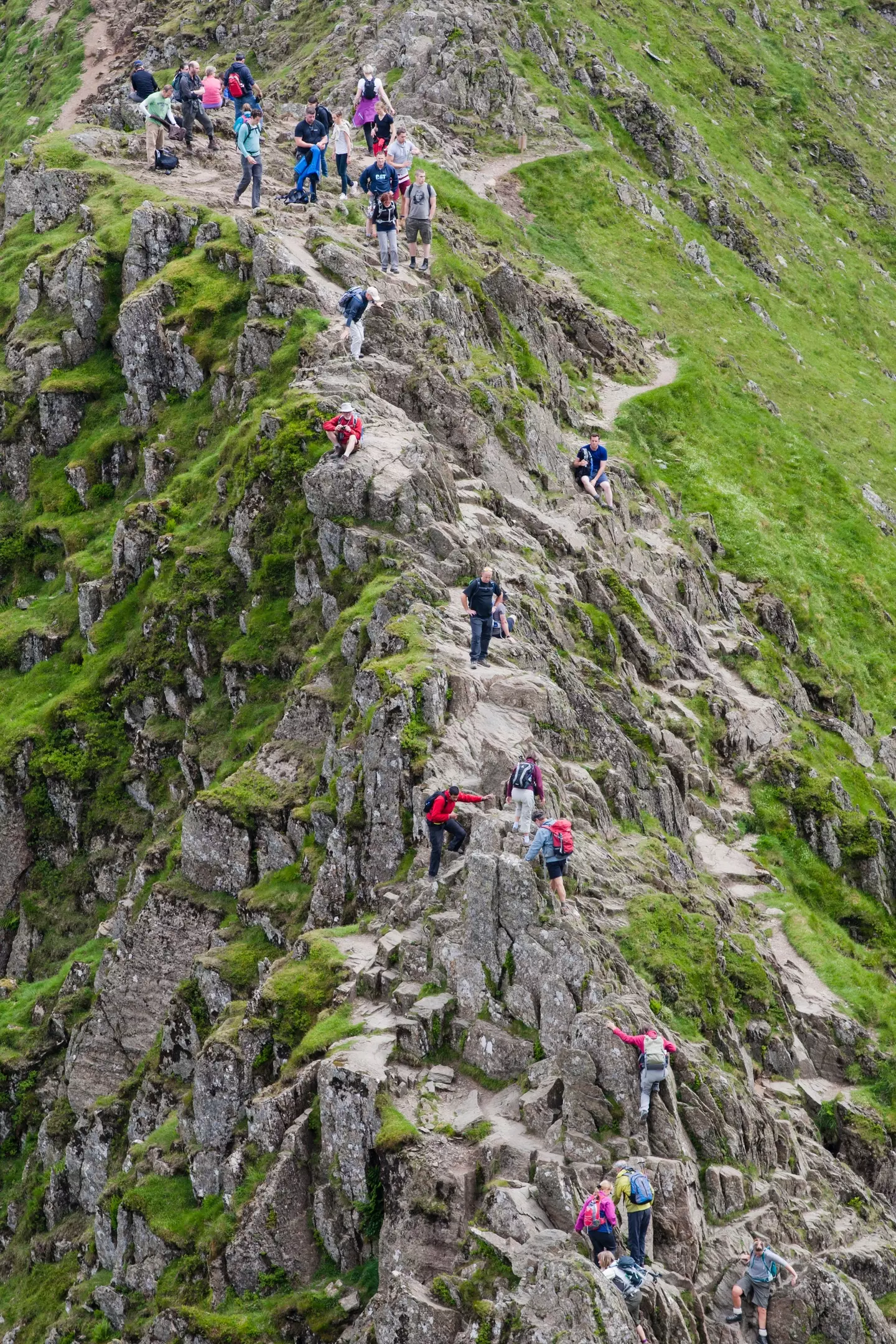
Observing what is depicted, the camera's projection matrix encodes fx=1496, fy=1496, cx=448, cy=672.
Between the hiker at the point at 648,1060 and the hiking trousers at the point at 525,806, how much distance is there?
5245mm

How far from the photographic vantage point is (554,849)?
107 ft

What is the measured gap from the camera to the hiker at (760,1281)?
28.4 meters

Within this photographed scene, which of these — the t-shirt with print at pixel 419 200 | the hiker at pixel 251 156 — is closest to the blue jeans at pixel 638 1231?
the t-shirt with print at pixel 419 200

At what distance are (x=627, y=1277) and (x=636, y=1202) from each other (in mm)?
1421

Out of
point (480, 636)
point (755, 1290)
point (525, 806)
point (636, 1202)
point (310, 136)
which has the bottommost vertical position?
point (310, 136)

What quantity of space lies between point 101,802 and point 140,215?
2460cm

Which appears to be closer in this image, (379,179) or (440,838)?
(440,838)

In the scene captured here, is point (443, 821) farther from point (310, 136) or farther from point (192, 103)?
point (192, 103)

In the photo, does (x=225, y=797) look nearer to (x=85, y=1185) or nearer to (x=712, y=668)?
(x=85, y=1185)

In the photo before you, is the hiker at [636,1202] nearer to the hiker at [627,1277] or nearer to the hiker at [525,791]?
the hiker at [627,1277]

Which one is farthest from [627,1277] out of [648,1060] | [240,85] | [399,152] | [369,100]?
[240,85]

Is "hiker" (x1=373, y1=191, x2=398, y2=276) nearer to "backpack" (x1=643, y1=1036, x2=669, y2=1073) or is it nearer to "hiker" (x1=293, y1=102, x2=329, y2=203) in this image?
"hiker" (x1=293, y1=102, x2=329, y2=203)

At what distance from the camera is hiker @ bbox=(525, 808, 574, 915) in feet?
106

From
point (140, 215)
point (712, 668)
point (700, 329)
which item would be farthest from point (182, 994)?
point (700, 329)
